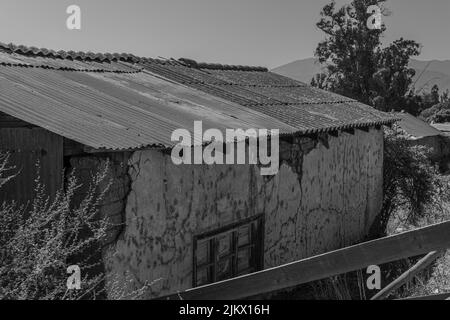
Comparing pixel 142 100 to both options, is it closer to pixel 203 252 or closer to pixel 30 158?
pixel 203 252

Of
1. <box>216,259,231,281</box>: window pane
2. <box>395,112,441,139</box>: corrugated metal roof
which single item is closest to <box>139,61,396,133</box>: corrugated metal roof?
<box>216,259,231,281</box>: window pane

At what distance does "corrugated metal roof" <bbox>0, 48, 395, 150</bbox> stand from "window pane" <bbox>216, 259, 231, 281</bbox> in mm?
1624

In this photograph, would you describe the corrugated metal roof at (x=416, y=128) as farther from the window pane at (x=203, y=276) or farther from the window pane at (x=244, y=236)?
the window pane at (x=203, y=276)

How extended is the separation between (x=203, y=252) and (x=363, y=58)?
30.4 metres

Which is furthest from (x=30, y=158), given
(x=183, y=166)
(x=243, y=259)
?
(x=243, y=259)

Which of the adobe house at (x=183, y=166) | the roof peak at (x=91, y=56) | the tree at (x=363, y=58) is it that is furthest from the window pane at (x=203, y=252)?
the tree at (x=363, y=58)

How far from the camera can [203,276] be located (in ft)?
21.2

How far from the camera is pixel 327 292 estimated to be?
23.7 feet

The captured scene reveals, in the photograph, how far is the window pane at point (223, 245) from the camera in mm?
6629

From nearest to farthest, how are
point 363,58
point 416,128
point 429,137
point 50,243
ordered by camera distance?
1. point 50,243
2. point 416,128
3. point 429,137
4. point 363,58

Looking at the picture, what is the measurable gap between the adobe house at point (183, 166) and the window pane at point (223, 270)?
0.02 m

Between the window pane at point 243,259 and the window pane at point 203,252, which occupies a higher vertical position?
the window pane at point 203,252

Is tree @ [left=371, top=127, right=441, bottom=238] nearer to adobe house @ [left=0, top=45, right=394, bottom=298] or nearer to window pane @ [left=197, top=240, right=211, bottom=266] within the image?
adobe house @ [left=0, top=45, right=394, bottom=298]
